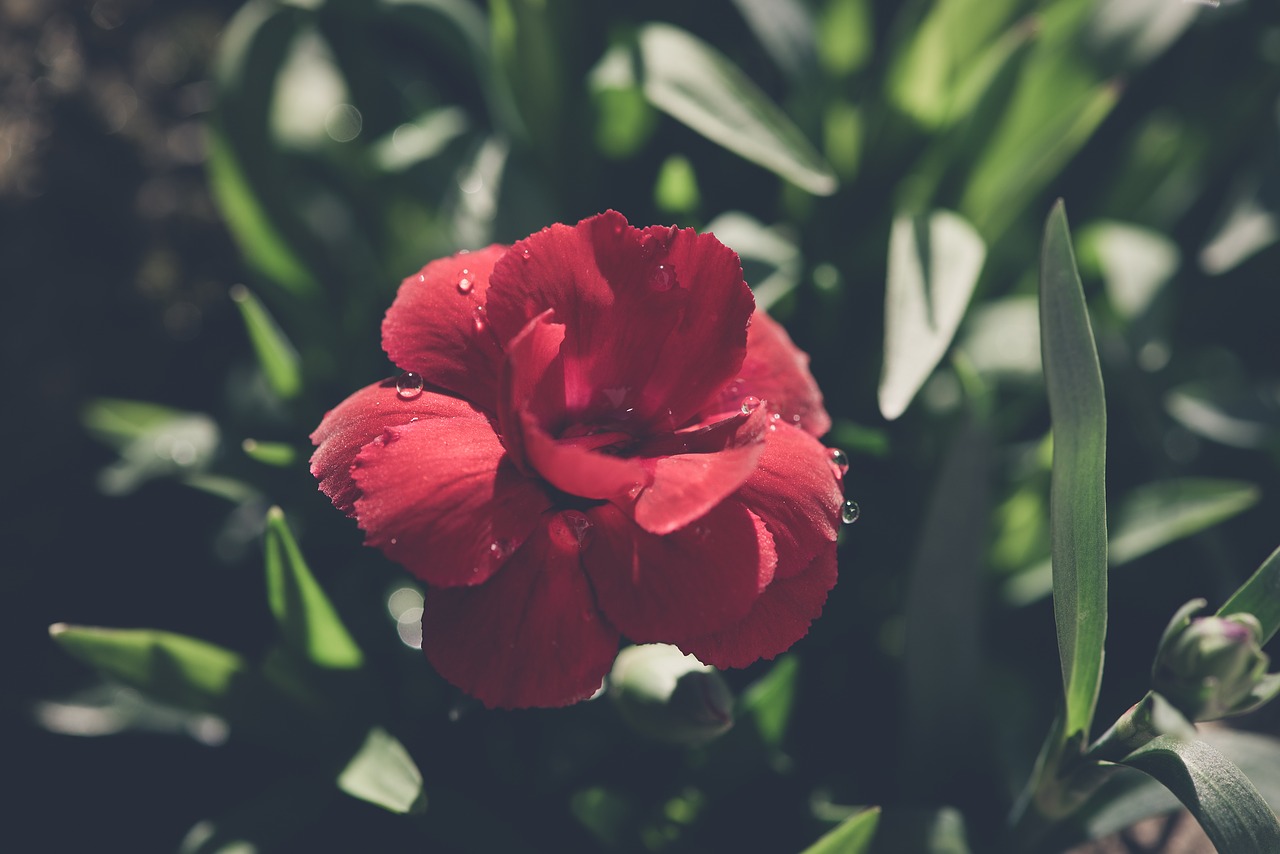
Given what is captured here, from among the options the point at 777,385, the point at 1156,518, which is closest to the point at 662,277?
the point at 777,385

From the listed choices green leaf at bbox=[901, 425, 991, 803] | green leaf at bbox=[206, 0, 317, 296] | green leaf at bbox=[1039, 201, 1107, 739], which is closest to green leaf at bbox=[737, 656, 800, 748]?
green leaf at bbox=[901, 425, 991, 803]

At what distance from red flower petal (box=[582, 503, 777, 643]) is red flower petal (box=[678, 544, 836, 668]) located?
2 cm

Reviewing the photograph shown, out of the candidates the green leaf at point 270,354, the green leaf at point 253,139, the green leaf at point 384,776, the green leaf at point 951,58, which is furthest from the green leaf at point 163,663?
the green leaf at point 951,58

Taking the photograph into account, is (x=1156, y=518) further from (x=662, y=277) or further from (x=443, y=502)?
(x=443, y=502)

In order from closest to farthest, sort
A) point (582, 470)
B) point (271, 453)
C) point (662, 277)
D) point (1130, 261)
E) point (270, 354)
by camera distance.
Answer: point (582, 470), point (662, 277), point (271, 453), point (270, 354), point (1130, 261)

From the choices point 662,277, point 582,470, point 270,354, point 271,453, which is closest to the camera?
point 582,470

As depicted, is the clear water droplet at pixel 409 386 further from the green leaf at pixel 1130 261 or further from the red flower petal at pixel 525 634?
the green leaf at pixel 1130 261

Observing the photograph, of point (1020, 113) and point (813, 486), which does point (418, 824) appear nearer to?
point (813, 486)

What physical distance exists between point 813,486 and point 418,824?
0.47 meters

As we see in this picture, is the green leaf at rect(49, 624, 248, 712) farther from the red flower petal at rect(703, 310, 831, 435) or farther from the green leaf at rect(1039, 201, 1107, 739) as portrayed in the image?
the green leaf at rect(1039, 201, 1107, 739)

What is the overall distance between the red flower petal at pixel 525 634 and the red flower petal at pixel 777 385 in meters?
0.18

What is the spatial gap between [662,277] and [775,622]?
23 centimetres

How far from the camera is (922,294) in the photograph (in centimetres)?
85

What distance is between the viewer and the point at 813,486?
58cm
